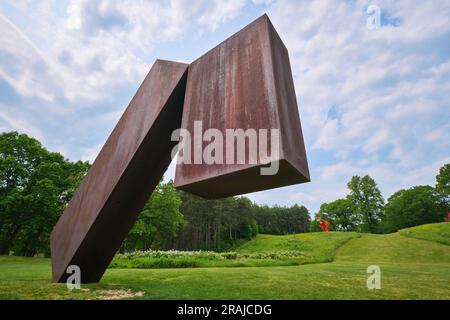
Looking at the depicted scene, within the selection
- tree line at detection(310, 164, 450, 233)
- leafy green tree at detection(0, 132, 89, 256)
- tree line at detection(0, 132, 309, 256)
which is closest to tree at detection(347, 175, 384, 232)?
tree line at detection(310, 164, 450, 233)

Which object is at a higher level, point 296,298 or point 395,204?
point 395,204

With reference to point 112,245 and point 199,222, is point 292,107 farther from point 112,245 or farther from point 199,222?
point 199,222

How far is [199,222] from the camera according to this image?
47406 mm

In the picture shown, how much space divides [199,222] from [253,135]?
45307 mm

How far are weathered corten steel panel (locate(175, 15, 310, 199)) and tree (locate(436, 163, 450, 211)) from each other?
178 feet

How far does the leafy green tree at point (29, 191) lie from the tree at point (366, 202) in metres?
48.1

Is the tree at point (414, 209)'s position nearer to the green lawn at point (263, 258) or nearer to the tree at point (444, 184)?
the tree at point (444, 184)

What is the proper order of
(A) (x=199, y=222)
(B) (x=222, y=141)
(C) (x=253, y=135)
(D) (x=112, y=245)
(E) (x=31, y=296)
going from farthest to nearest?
(A) (x=199, y=222), (D) (x=112, y=245), (E) (x=31, y=296), (B) (x=222, y=141), (C) (x=253, y=135)

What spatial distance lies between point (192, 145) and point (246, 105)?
103 cm

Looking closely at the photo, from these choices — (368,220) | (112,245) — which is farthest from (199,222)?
(112,245)

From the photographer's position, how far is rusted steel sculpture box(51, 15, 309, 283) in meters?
3.73

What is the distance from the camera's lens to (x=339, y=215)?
212ft

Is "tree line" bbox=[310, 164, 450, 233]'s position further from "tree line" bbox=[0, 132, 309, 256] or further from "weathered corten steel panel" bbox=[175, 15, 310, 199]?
"weathered corten steel panel" bbox=[175, 15, 310, 199]

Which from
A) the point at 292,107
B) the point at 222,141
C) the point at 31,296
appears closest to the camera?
the point at 222,141
